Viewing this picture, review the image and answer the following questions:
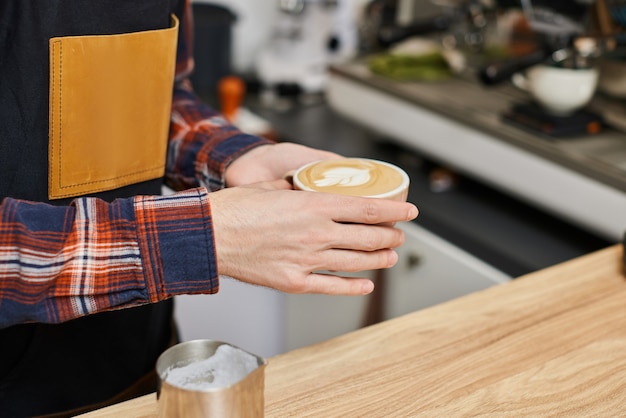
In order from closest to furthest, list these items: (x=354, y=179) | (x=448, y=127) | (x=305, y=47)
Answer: (x=354, y=179) < (x=448, y=127) < (x=305, y=47)

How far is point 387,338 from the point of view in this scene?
0.95 meters

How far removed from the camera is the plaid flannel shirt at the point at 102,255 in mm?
729

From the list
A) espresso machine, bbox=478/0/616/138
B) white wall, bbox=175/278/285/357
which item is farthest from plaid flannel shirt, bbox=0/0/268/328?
white wall, bbox=175/278/285/357

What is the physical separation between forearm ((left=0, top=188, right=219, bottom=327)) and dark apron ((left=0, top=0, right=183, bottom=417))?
18 centimetres

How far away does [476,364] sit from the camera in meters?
0.90

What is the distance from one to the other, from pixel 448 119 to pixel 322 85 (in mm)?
Answer: 721

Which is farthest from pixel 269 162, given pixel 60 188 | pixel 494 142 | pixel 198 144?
pixel 494 142

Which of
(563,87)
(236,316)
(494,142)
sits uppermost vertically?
(563,87)

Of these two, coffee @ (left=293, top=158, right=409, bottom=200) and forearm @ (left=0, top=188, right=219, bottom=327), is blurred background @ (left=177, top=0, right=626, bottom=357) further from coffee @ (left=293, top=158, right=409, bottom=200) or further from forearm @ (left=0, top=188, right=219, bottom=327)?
forearm @ (left=0, top=188, right=219, bottom=327)

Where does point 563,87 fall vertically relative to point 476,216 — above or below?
above

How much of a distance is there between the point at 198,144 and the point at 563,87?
2.43ft

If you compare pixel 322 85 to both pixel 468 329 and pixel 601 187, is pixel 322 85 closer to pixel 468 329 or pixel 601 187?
pixel 601 187

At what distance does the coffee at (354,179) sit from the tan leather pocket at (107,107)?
0.76 ft

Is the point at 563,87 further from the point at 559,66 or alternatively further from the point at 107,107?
the point at 107,107
